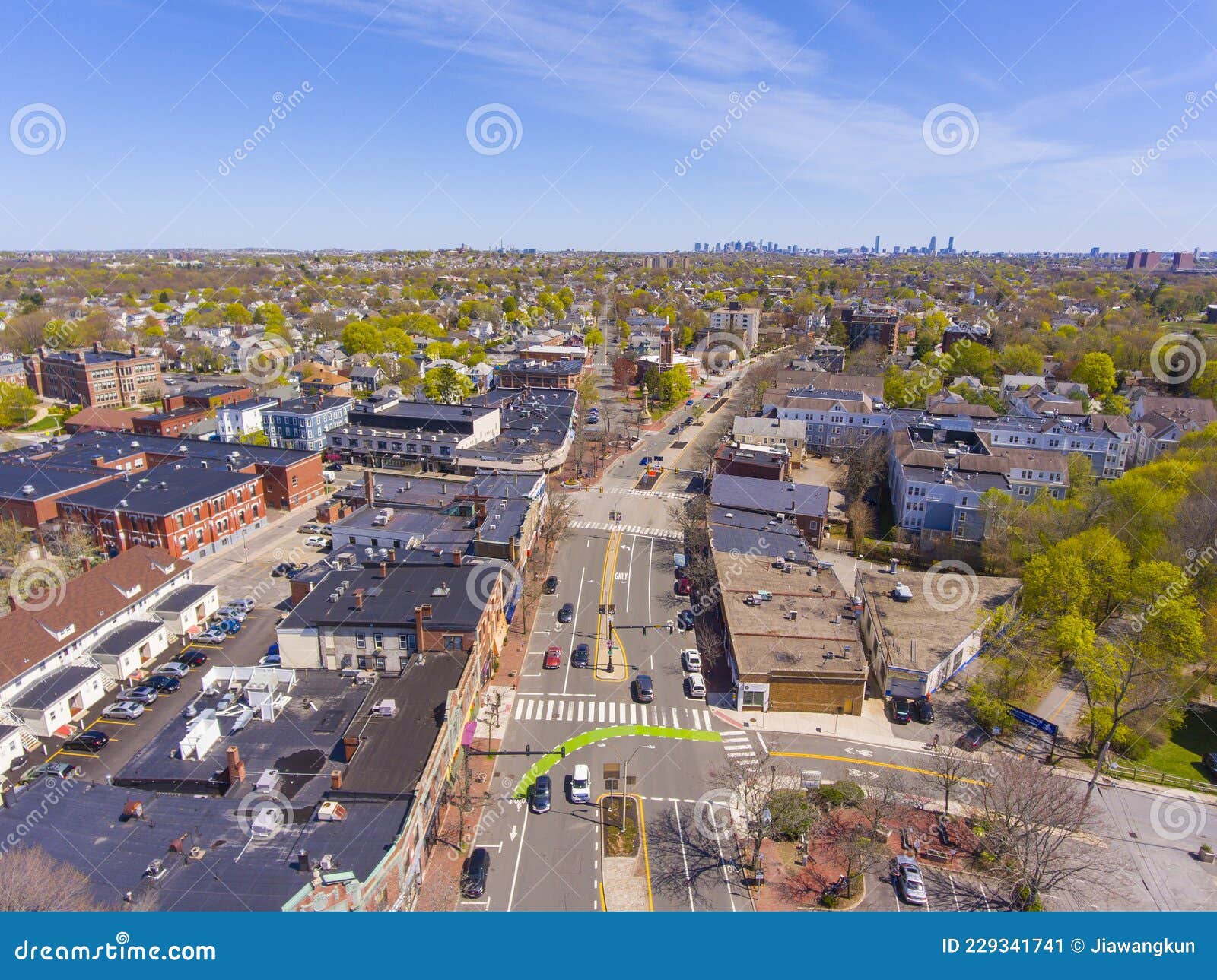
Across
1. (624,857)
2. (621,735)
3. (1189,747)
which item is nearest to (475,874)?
(624,857)

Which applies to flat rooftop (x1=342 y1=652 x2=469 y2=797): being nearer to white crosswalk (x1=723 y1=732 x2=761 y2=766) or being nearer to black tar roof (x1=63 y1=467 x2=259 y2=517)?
white crosswalk (x1=723 y1=732 x2=761 y2=766)

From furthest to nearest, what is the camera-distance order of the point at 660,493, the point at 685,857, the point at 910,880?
the point at 660,493 → the point at 685,857 → the point at 910,880

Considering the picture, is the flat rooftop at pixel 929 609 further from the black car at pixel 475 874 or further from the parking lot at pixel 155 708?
the parking lot at pixel 155 708

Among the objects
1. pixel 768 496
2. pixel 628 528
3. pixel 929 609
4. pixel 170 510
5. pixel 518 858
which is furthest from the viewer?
pixel 628 528

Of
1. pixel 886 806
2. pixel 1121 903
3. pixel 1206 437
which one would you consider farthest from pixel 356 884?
pixel 1206 437

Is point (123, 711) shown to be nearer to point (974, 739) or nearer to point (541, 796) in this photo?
point (541, 796)

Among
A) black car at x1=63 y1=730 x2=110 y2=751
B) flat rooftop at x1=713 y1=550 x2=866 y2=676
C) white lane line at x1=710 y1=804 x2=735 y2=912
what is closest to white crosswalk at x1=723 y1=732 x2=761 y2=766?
flat rooftop at x1=713 y1=550 x2=866 y2=676
